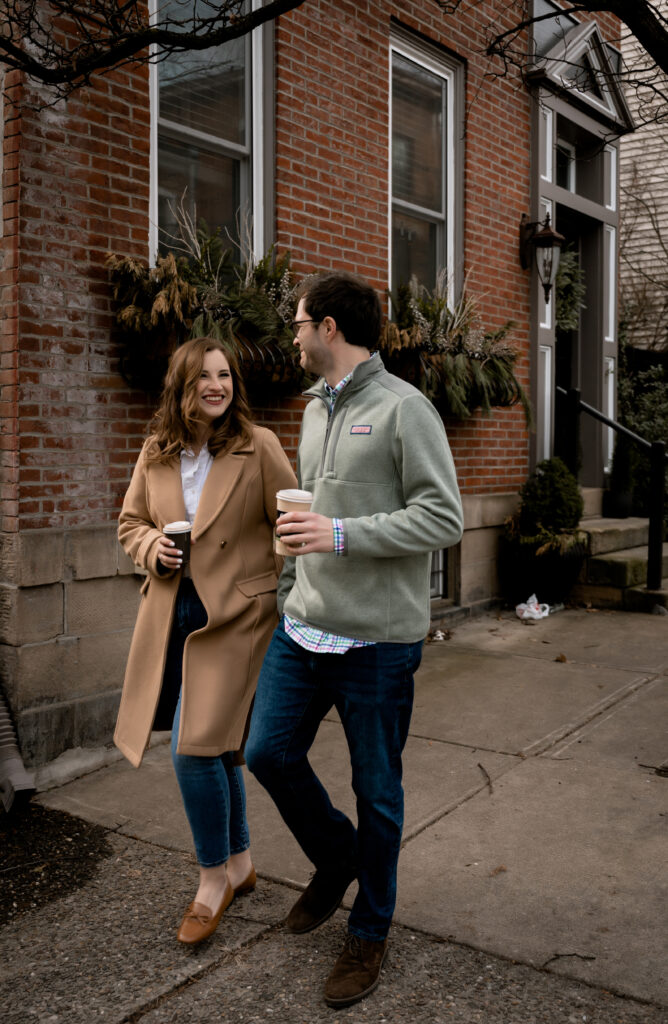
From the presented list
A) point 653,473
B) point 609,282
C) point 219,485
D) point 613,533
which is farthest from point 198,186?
point 609,282

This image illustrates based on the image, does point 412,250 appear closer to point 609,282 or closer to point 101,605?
point 609,282

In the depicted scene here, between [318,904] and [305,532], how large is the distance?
129 cm

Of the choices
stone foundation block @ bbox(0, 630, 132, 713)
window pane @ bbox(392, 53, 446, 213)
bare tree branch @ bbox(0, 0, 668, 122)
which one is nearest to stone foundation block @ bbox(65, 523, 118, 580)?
stone foundation block @ bbox(0, 630, 132, 713)

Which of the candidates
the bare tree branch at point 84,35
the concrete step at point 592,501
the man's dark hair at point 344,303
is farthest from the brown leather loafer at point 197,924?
the concrete step at point 592,501

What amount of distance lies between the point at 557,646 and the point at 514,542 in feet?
4.56

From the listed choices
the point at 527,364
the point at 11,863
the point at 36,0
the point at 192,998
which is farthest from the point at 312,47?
the point at 192,998

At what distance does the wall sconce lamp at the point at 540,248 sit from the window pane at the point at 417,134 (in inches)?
40.4

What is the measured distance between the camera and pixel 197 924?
3.06 m

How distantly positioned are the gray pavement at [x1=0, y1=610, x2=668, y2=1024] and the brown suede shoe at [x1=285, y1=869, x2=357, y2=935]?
62mm

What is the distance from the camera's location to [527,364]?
8766 millimetres

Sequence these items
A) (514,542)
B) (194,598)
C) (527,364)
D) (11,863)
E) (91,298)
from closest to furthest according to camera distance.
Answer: (194,598), (11,863), (91,298), (514,542), (527,364)

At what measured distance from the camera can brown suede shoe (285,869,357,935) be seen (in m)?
3.05

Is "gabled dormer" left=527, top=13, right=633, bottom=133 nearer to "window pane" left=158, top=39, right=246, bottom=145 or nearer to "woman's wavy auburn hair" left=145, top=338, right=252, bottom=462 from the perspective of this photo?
"window pane" left=158, top=39, right=246, bottom=145

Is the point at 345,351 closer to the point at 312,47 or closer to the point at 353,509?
the point at 353,509
